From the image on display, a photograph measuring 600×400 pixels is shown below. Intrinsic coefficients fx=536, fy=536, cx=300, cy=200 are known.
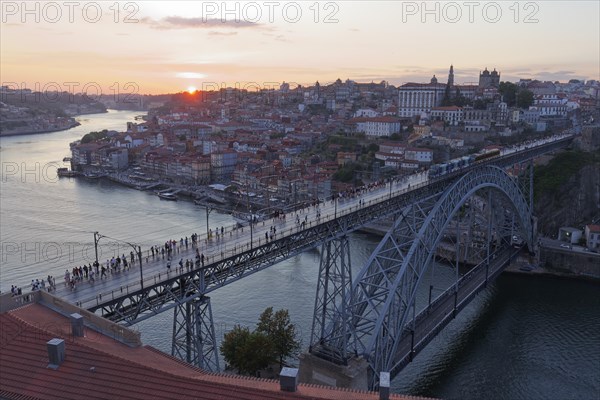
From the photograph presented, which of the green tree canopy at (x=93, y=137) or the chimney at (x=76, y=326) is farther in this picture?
the green tree canopy at (x=93, y=137)

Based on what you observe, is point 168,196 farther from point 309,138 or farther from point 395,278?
point 395,278

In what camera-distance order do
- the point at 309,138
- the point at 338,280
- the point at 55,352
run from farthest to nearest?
the point at 309,138 < the point at 338,280 < the point at 55,352

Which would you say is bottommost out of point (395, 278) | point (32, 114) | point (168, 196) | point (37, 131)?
point (168, 196)

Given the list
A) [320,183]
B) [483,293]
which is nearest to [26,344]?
[483,293]

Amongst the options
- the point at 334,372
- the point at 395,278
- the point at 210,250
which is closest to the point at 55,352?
the point at 210,250

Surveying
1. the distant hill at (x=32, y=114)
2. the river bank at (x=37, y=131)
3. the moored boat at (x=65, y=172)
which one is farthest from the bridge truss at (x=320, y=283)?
the river bank at (x=37, y=131)

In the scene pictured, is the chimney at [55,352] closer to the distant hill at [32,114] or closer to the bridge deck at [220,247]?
the bridge deck at [220,247]

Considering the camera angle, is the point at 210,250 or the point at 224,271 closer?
the point at 224,271
